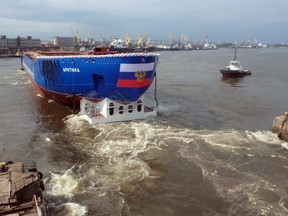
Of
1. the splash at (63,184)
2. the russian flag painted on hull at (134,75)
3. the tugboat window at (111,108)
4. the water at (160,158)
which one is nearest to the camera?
the water at (160,158)

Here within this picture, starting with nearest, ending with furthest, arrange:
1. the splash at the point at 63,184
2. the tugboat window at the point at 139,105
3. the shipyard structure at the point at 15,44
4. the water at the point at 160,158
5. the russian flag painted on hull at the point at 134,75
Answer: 1. the water at the point at 160,158
2. the splash at the point at 63,184
3. the russian flag painted on hull at the point at 134,75
4. the tugboat window at the point at 139,105
5. the shipyard structure at the point at 15,44

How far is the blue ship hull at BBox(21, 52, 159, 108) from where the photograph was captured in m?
22.5

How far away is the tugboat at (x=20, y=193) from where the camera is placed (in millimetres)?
9859

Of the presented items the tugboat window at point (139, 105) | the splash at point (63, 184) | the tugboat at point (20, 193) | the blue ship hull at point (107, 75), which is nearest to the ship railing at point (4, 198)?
the tugboat at point (20, 193)

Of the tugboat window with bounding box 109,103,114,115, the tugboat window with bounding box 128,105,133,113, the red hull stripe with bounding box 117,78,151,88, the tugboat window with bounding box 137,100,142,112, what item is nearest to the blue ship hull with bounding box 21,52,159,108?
the red hull stripe with bounding box 117,78,151,88

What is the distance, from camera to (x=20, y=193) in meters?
10.5

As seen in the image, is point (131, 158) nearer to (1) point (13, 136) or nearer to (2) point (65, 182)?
(2) point (65, 182)

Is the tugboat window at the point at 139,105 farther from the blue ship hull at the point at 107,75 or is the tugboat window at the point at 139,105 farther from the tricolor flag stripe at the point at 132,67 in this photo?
the tricolor flag stripe at the point at 132,67

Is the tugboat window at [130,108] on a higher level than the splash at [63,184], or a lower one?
higher

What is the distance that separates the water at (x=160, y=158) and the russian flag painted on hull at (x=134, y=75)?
3361mm

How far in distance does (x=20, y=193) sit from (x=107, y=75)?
13.9 meters

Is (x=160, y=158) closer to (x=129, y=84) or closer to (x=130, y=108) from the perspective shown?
(x=129, y=84)

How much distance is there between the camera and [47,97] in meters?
33.8

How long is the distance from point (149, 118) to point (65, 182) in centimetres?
1187
